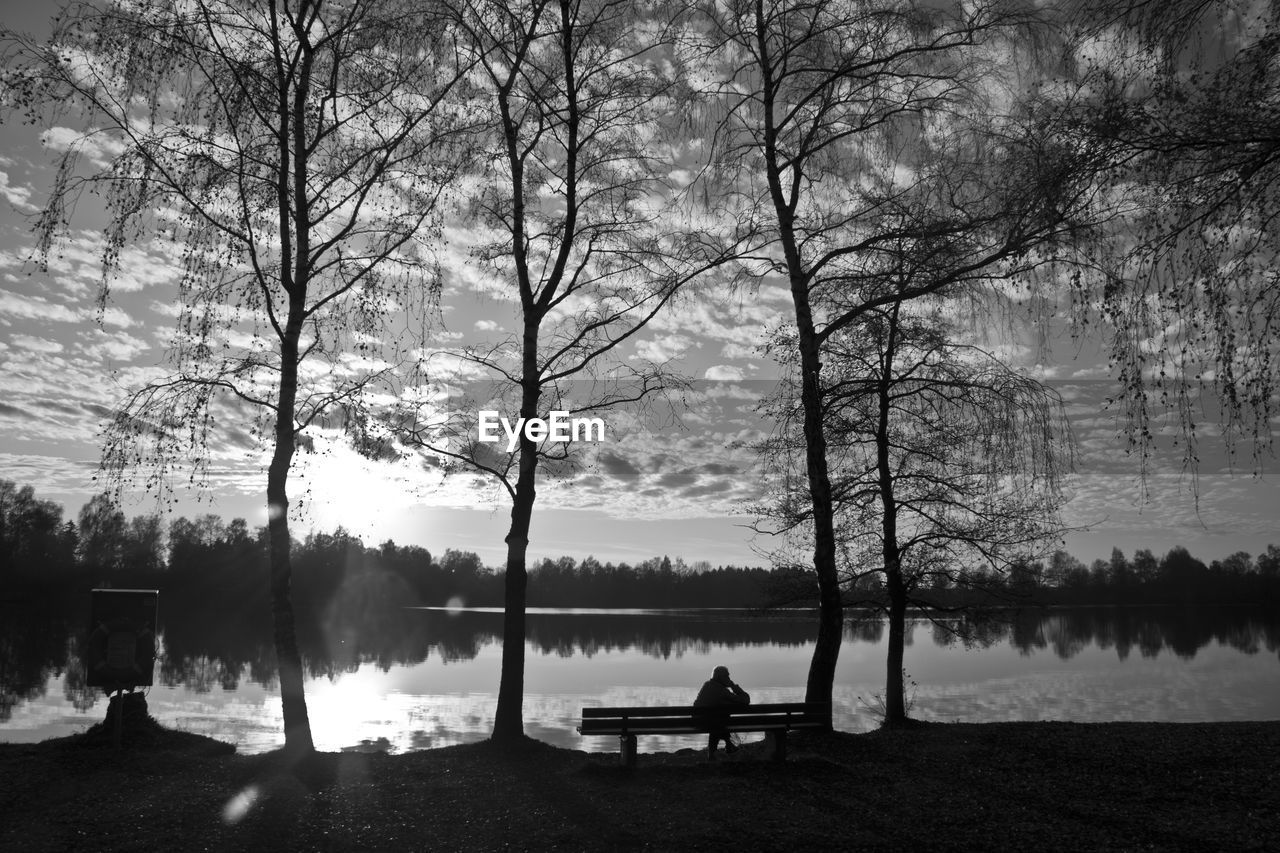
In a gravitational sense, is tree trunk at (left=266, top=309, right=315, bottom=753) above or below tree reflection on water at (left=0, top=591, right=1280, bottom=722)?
above

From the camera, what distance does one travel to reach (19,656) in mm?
39469

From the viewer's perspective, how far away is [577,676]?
1651 inches

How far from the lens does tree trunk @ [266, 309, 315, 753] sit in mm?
13109

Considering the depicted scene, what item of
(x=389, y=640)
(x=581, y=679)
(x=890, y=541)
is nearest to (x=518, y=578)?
(x=890, y=541)

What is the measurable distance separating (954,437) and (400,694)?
24178 millimetres

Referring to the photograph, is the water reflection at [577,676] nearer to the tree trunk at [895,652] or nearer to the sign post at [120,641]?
the tree trunk at [895,652]

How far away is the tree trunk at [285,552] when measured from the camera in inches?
516

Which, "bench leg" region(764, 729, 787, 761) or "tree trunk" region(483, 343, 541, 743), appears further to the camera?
"tree trunk" region(483, 343, 541, 743)

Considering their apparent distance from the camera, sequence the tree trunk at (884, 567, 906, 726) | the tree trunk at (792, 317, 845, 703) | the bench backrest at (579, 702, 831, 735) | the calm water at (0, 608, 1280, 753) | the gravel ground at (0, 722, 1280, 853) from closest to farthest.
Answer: the gravel ground at (0, 722, 1280, 853), the bench backrest at (579, 702, 831, 735), the tree trunk at (792, 317, 845, 703), the tree trunk at (884, 567, 906, 726), the calm water at (0, 608, 1280, 753)

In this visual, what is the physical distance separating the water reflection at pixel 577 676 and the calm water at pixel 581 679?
120mm

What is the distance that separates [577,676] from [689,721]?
30.8 metres

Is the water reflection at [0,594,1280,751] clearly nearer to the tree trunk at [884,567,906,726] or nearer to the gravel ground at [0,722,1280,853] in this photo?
the tree trunk at [884,567,906,726]

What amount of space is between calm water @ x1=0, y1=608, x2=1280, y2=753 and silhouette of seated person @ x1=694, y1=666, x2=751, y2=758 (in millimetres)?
8515

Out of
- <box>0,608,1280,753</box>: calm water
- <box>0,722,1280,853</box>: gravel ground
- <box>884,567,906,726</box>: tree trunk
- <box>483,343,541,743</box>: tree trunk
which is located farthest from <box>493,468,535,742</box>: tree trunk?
<box>884,567,906,726</box>: tree trunk
